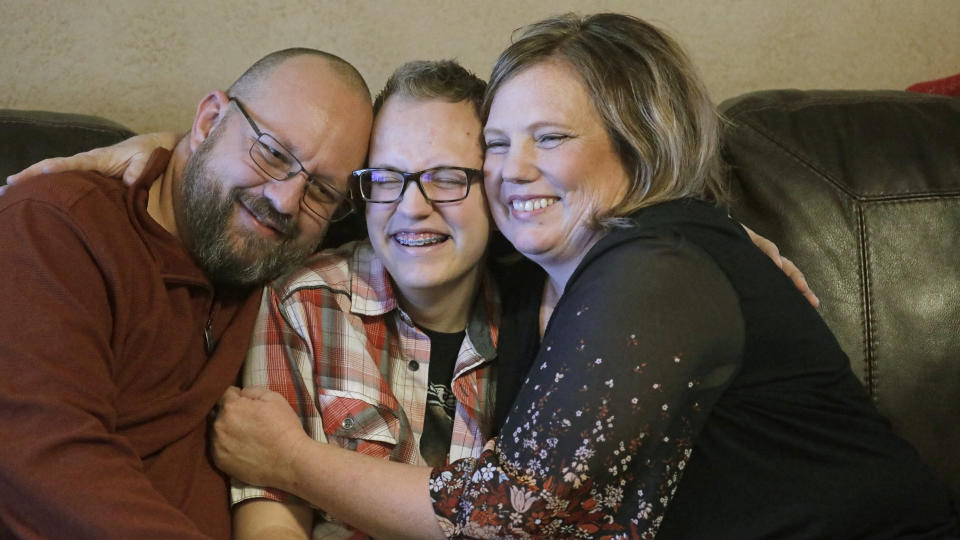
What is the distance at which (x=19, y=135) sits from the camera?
177 cm

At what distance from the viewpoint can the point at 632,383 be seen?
1.24 metres

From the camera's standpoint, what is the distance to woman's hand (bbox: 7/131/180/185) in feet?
4.91

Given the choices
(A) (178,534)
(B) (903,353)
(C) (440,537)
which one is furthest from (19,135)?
(B) (903,353)

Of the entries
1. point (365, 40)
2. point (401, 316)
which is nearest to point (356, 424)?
point (401, 316)

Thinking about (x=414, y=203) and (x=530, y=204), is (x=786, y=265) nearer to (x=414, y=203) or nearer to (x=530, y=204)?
(x=530, y=204)

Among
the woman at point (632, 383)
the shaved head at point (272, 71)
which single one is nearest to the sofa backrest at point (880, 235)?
the woman at point (632, 383)

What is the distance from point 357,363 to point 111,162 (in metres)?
0.55

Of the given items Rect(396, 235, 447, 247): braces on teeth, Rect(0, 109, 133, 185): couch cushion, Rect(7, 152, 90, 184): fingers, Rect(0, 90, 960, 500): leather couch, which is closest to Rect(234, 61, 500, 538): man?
Rect(396, 235, 447, 247): braces on teeth

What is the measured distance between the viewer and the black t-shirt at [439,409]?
1.73 metres

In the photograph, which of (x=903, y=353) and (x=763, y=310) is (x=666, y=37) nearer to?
(x=763, y=310)

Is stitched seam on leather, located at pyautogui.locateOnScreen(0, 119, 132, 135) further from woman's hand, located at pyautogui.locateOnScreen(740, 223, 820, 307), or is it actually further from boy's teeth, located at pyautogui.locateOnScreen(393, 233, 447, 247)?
woman's hand, located at pyautogui.locateOnScreen(740, 223, 820, 307)

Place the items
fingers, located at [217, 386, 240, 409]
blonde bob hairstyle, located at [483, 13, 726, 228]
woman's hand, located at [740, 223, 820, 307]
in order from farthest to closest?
woman's hand, located at [740, 223, 820, 307], fingers, located at [217, 386, 240, 409], blonde bob hairstyle, located at [483, 13, 726, 228]

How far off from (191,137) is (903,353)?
1.45 m

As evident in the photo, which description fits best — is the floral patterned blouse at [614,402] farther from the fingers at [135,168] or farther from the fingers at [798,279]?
the fingers at [135,168]
